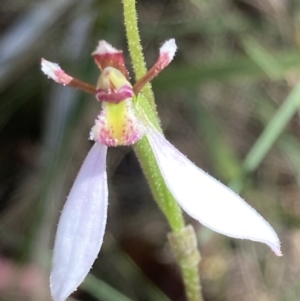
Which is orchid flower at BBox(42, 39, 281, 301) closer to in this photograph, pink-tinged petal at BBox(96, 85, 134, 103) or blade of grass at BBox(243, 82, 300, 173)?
pink-tinged petal at BBox(96, 85, 134, 103)

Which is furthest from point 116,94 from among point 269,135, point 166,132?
point 166,132

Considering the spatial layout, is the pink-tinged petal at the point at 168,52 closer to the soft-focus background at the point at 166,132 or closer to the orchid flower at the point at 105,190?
the orchid flower at the point at 105,190

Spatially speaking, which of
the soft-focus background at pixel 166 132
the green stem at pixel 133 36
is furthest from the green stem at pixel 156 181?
the soft-focus background at pixel 166 132

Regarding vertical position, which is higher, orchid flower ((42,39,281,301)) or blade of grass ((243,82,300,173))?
orchid flower ((42,39,281,301))

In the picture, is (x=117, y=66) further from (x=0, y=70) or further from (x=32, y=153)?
(x=32, y=153)

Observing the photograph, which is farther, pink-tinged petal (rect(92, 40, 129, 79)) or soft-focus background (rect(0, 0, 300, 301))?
soft-focus background (rect(0, 0, 300, 301))

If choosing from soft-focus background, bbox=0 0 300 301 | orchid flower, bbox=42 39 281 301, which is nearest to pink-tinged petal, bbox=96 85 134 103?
orchid flower, bbox=42 39 281 301

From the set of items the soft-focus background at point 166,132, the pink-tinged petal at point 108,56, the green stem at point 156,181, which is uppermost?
the pink-tinged petal at point 108,56

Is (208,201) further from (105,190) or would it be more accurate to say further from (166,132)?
(166,132)
